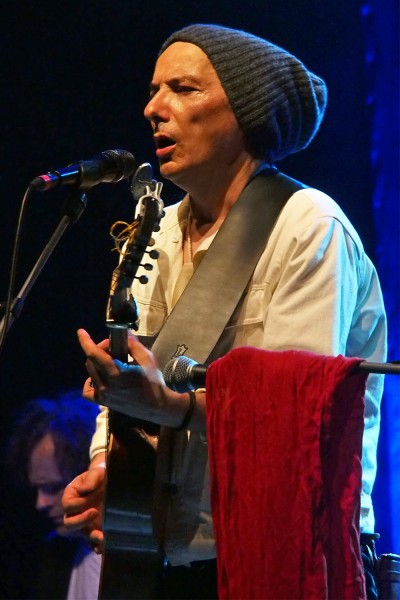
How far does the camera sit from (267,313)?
2.11m

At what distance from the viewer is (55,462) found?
356cm

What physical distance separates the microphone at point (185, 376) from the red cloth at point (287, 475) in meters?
0.04

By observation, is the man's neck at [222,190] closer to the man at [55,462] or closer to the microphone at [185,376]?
the microphone at [185,376]

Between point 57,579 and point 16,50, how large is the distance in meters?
2.08

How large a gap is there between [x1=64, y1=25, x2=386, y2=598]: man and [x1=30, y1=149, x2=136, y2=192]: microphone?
194 millimetres

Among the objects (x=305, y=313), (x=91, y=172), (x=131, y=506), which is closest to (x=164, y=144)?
(x=91, y=172)

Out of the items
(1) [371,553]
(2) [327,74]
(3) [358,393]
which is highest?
(2) [327,74]

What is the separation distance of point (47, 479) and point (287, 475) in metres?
2.07

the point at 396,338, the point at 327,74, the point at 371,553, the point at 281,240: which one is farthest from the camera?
the point at 327,74

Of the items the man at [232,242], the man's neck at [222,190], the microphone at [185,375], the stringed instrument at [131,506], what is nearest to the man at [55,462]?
the man at [232,242]

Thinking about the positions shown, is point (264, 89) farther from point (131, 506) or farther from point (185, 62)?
point (131, 506)

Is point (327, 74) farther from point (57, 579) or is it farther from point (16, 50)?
point (57, 579)

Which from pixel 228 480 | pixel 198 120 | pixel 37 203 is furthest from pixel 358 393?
pixel 37 203

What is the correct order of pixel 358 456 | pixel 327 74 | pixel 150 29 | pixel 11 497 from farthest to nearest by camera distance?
pixel 11 497
pixel 150 29
pixel 327 74
pixel 358 456
